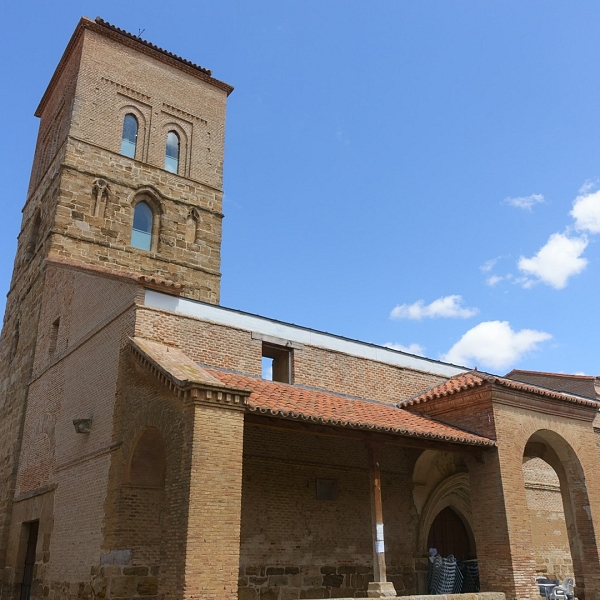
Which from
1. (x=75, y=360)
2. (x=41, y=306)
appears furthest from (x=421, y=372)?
(x=41, y=306)

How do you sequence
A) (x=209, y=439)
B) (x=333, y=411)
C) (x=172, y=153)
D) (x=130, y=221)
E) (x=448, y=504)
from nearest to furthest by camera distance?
1. (x=209, y=439)
2. (x=333, y=411)
3. (x=448, y=504)
4. (x=130, y=221)
5. (x=172, y=153)

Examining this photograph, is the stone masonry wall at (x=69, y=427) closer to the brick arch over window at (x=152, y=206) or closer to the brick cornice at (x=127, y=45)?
the brick arch over window at (x=152, y=206)

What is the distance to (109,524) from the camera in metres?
10.2

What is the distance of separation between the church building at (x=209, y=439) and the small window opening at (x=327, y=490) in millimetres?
32

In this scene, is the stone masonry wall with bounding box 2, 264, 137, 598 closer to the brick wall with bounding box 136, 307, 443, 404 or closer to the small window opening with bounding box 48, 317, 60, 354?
the small window opening with bounding box 48, 317, 60, 354

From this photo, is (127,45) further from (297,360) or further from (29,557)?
(29,557)

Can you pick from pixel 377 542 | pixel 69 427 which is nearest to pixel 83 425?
pixel 69 427

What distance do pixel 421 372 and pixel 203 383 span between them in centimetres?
838

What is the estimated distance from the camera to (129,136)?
18.7 metres

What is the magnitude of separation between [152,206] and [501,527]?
1255 centimetres

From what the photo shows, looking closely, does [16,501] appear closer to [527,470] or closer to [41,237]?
[41,237]

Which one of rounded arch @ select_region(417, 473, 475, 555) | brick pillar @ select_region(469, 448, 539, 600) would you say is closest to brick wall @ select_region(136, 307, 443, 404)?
rounded arch @ select_region(417, 473, 475, 555)

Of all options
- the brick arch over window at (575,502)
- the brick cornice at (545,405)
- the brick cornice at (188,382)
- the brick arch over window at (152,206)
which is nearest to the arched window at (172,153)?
the brick arch over window at (152,206)

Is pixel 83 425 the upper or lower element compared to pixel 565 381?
lower
